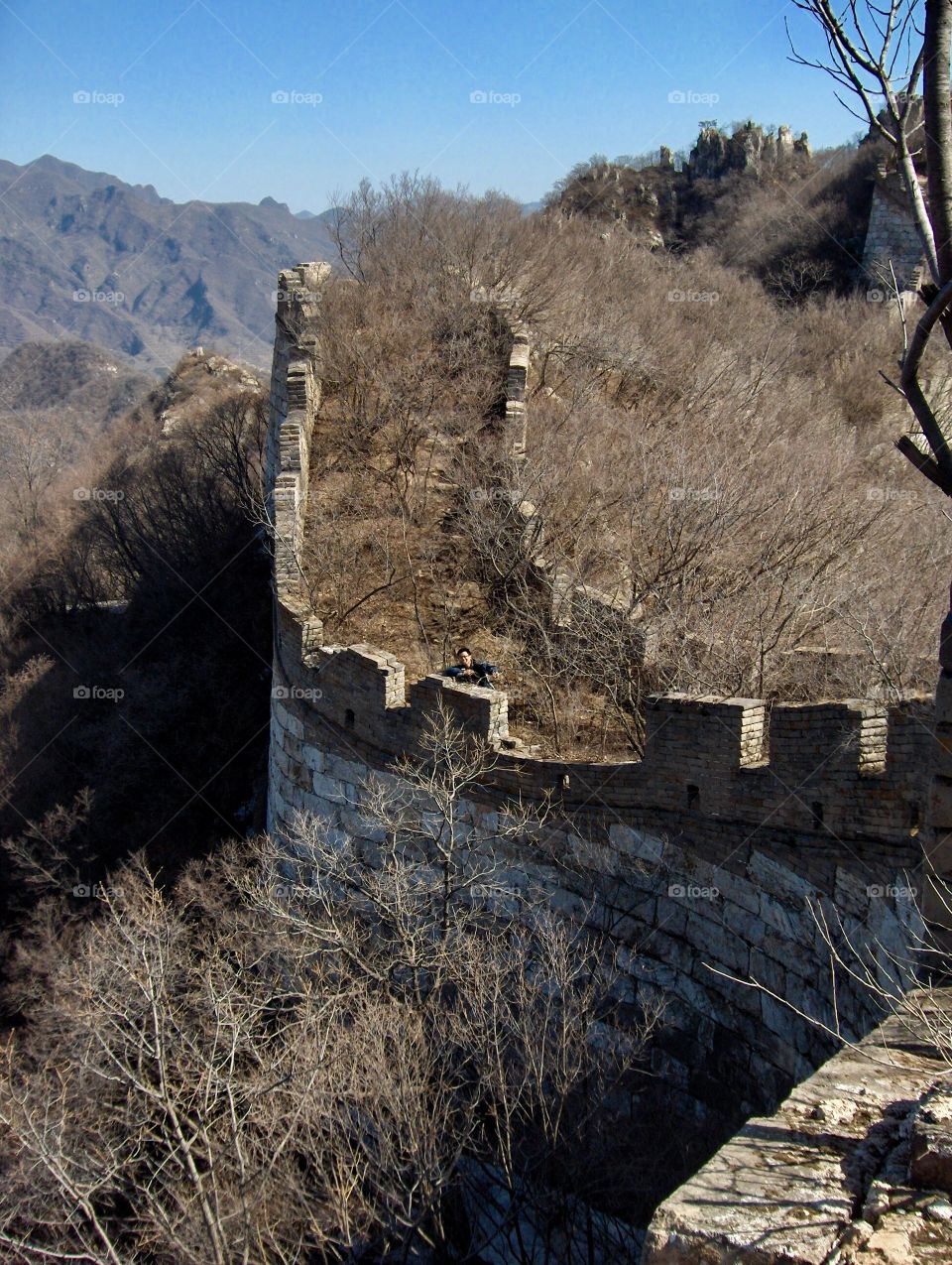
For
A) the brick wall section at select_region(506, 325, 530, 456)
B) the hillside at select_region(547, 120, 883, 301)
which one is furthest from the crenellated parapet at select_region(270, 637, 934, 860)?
the hillside at select_region(547, 120, 883, 301)

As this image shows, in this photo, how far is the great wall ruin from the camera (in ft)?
22.0

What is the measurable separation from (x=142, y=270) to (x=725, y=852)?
184717 mm

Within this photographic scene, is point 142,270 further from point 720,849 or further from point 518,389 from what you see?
point 720,849

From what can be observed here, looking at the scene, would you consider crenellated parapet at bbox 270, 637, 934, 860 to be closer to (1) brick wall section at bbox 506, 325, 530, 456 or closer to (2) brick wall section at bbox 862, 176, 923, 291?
(1) brick wall section at bbox 506, 325, 530, 456

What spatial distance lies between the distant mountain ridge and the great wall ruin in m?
136

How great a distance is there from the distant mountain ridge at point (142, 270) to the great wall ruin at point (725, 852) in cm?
13594

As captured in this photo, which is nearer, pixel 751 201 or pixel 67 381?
pixel 751 201

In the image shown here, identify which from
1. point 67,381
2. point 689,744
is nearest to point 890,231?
point 689,744

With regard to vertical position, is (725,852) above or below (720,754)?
below

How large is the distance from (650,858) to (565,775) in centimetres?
91

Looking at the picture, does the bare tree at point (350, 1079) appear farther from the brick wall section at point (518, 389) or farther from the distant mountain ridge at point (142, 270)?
the distant mountain ridge at point (142, 270)

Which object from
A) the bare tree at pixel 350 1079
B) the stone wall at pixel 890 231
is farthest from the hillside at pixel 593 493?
the stone wall at pixel 890 231

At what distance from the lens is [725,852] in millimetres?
7977

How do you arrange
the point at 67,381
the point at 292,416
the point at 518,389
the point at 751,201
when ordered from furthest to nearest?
the point at 67,381 → the point at 751,201 → the point at 518,389 → the point at 292,416
